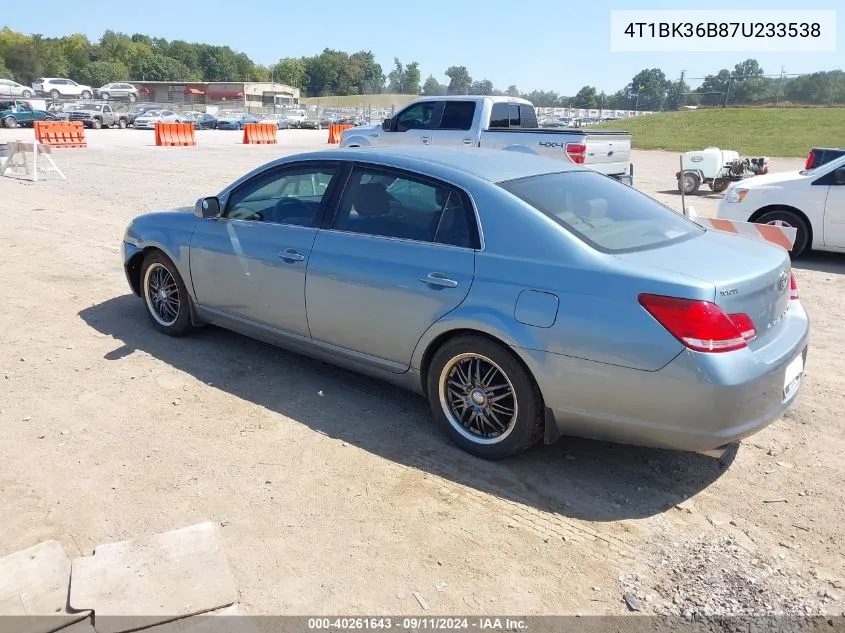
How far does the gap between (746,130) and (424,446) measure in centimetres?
4318

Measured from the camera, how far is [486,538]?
3.29 metres

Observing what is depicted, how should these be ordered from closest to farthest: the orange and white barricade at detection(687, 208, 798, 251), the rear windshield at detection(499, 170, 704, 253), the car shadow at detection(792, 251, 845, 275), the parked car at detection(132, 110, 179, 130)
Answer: the rear windshield at detection(499, 170, 704, 253) → the orange and white barricade at detection(687, 208, 798, 251) → the car shadow at detection(792, 251, 845, 275) → the parked car at detection(132, 110, 179, 130)

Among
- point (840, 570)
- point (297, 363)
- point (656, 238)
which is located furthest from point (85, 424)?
point (840, 570)

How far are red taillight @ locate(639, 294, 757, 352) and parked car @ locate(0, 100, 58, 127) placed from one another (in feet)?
142

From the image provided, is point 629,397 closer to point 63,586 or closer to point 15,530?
point 63,586

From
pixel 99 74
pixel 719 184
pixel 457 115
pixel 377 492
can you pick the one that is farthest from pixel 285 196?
pixel 99 74

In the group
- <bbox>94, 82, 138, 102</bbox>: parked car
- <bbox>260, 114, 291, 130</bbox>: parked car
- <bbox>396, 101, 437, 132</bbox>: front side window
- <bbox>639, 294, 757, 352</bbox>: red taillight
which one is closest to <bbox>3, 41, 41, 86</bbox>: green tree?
<bbox>94, 82, 138, 102</bbox>: parked car

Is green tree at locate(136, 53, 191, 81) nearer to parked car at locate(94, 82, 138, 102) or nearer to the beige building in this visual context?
the beige building

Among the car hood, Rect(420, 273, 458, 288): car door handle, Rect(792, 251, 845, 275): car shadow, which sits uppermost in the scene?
the car hood

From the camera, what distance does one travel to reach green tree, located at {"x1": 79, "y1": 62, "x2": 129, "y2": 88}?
119 metres

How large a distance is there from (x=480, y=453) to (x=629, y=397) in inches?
38.2

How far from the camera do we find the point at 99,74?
11912 centimetres

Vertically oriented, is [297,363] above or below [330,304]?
below

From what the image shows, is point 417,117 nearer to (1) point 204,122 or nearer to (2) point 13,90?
(1) point 204,122
